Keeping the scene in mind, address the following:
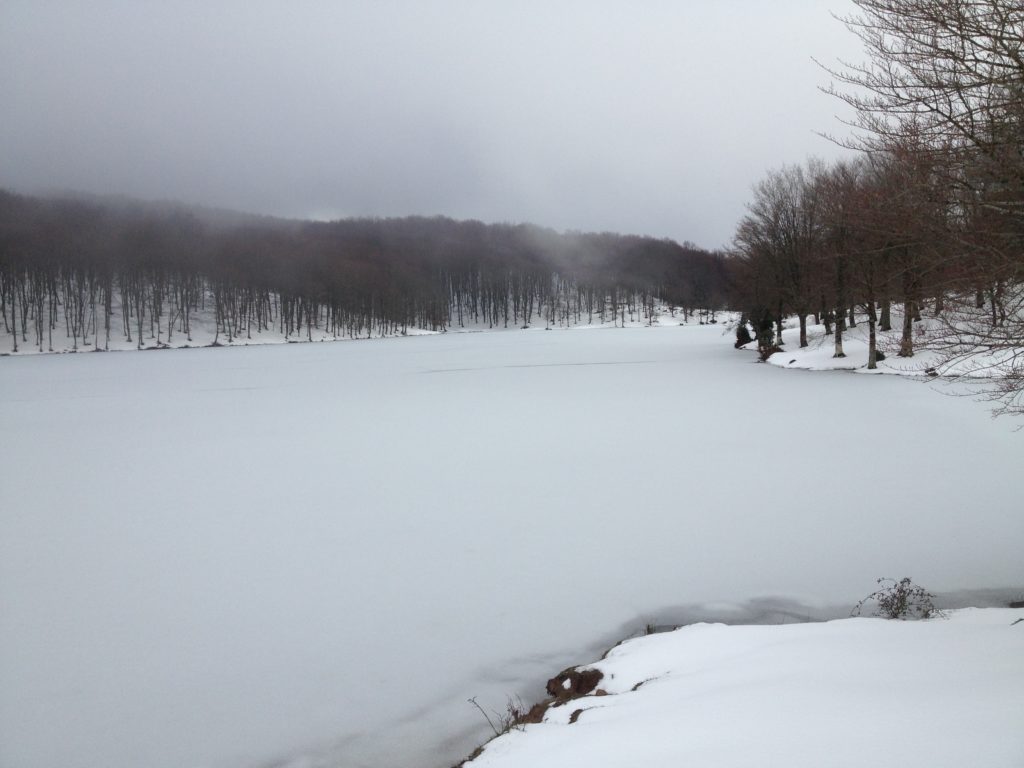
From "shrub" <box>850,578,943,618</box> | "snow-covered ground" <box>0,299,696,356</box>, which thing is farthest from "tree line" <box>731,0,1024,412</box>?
"snow-covered ground" <box>0,299,696,356</box>

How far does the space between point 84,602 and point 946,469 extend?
557 inches

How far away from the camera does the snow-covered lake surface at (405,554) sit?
5.25 m

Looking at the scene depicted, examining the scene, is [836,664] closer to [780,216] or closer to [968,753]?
[968,753]

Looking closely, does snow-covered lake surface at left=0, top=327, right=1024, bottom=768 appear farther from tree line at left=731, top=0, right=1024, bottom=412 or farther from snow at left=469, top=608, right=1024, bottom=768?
tree line at left=731, top=0, right=1024, bottom=412

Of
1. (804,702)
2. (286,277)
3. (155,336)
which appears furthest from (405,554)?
(286,277)

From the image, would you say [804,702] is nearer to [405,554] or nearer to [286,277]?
[405,554]

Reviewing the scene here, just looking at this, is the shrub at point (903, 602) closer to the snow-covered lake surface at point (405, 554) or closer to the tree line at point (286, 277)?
the snow-covered lake surface at point (405, 554)

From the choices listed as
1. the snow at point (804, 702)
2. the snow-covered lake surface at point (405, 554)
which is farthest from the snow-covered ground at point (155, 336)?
the snow at point (804, 702)

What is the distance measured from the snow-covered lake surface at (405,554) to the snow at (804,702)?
36.5 inches

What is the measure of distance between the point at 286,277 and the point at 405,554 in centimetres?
11514

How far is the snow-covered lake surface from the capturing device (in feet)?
17.2

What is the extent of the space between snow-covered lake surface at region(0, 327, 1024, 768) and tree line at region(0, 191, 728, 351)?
83.2 metres

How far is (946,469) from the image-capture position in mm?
12016

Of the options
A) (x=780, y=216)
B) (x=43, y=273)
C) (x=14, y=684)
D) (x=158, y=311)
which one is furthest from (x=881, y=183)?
(x=43, y=273)
